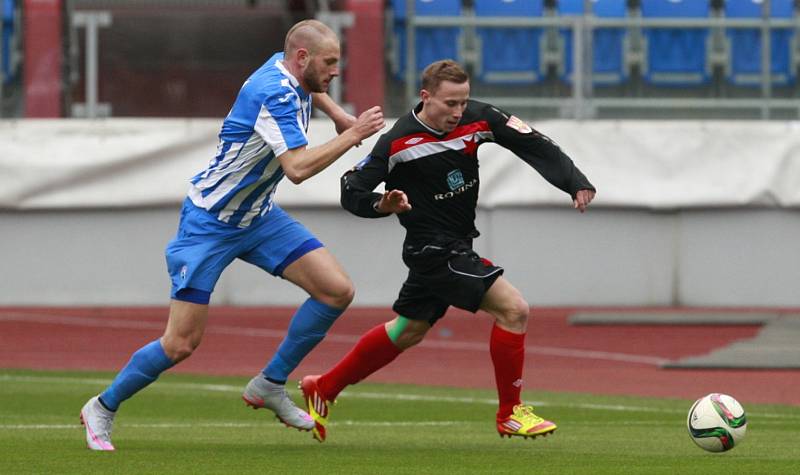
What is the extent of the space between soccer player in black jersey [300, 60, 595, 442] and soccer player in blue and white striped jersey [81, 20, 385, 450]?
390 mm

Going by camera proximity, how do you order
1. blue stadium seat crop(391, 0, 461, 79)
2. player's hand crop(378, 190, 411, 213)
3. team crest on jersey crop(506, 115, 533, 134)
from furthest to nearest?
blue stadium seat crop(391, 0, 461, 79) → team crest on jersey crop(506, 115, 533, 134) → player's hand crop(378, 190, 411, 213)

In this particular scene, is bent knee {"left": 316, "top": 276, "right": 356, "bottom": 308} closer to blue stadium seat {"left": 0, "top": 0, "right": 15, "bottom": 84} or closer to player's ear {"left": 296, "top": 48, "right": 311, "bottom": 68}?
player's ear {"left": 296, "top": 48, "right": 311, "bottom": 68}

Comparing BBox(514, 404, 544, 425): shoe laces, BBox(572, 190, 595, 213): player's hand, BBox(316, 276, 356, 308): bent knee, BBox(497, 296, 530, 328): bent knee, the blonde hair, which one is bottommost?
BBox(514, 404, 544, 425): shoe laces

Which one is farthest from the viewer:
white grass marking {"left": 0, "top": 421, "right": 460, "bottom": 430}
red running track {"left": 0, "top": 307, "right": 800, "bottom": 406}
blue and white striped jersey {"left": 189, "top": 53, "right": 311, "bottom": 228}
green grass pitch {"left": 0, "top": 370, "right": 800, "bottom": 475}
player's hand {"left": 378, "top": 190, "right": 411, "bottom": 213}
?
red running track {"left": 0, "top": 307, "right": 800, "bottom": 406}

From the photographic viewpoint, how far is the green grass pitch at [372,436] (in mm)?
7219

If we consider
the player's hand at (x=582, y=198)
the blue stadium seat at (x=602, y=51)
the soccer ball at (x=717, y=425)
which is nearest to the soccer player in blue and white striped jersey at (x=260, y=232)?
the player's hand at (x=582, y=198)

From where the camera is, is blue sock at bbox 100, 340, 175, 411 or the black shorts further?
the black shorts

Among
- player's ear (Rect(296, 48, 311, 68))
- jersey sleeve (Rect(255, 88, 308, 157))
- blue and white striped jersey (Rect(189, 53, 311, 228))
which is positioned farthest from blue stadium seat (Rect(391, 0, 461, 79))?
jersey sleeve (Rect(255, 88, 308, 157))

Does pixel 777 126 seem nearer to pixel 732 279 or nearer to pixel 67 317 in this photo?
pixel 732 279

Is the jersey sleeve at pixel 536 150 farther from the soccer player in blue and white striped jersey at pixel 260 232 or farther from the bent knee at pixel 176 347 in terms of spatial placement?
the bent knee at pixel 176 347

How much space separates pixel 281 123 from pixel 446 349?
8.46m

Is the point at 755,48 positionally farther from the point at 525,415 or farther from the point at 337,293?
the point at 337,293

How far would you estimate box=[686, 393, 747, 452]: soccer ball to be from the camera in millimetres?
7801

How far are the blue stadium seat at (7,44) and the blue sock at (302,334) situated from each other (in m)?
10.3
